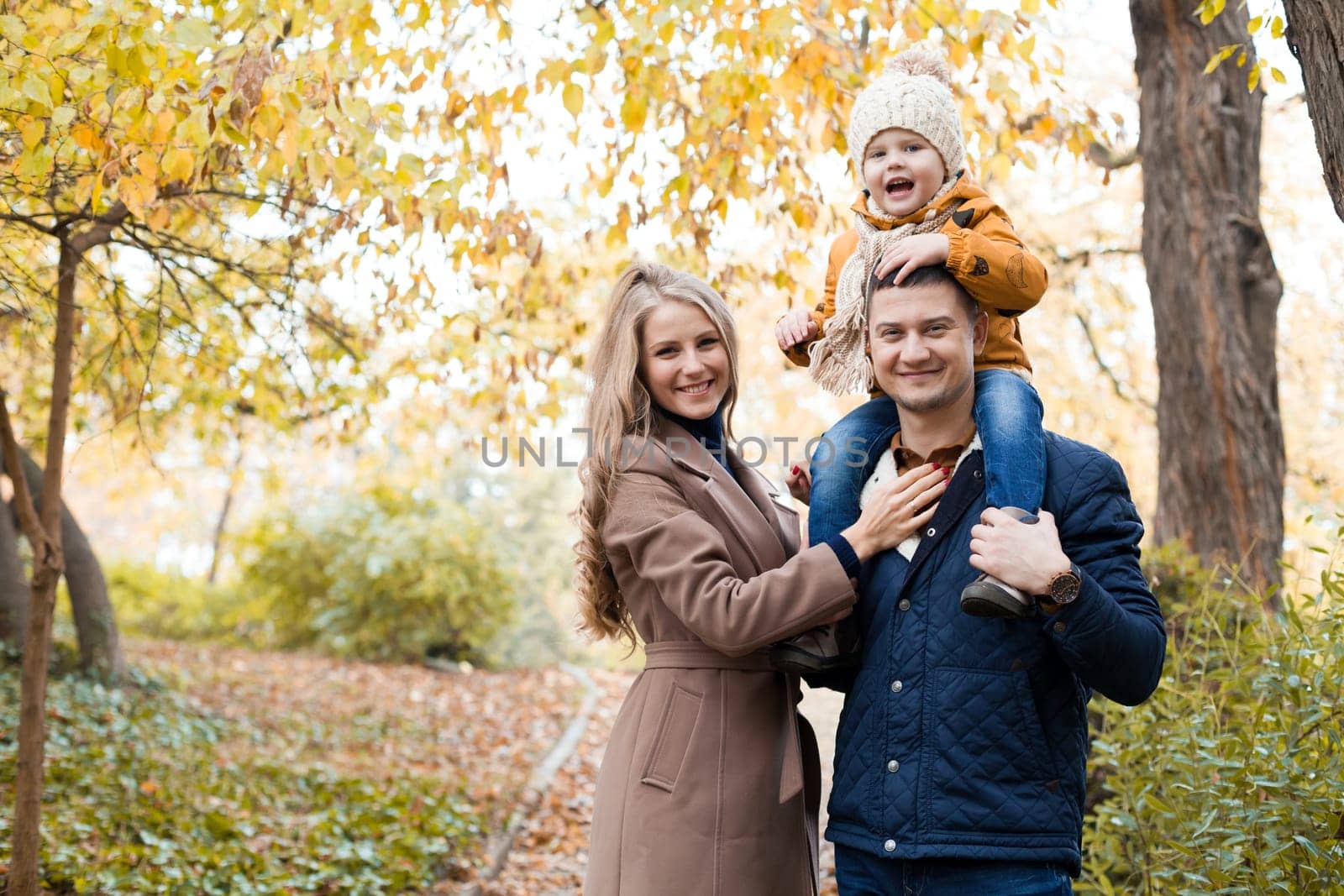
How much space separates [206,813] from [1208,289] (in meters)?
6.23

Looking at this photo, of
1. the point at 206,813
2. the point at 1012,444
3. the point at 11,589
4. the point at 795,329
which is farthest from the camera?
the point at 11,589

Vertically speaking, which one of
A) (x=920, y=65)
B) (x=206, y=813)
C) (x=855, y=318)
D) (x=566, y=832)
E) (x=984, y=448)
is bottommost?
(x=566, y=832)

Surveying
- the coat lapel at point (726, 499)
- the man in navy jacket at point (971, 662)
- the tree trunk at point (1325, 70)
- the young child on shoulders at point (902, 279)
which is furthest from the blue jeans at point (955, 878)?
the tree trunk at point (1325, 70)

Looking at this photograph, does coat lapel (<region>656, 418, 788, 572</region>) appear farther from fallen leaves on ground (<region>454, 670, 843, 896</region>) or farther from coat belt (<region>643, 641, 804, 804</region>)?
fallen leaves on ground (<region>454, 670, 843, 896</region>)

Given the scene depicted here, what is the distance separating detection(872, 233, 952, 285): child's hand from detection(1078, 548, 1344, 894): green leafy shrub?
4.55 ft

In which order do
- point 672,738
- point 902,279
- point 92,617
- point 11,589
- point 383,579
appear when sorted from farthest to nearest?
point 383,579
point 92,617
point 11,589
point 672,738
point 902,279

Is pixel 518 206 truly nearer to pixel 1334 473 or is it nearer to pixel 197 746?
pixel 197 746

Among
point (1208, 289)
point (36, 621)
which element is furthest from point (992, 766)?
point (1208, 289)

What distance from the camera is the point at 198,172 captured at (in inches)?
153

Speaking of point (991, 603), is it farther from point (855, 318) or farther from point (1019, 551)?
point (855, 318)

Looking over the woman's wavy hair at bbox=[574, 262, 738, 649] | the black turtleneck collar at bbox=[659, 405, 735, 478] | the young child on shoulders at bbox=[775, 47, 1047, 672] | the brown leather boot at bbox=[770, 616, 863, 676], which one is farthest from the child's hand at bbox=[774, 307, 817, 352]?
the brown leather boot at bbox=[770, 616, 863, 676]

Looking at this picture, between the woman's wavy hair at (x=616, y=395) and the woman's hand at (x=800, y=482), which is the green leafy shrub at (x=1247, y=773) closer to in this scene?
the woman's hand at (x=800, y=482)

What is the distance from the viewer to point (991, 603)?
219 cm

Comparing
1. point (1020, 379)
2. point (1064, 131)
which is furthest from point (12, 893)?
point (1064, 131)
